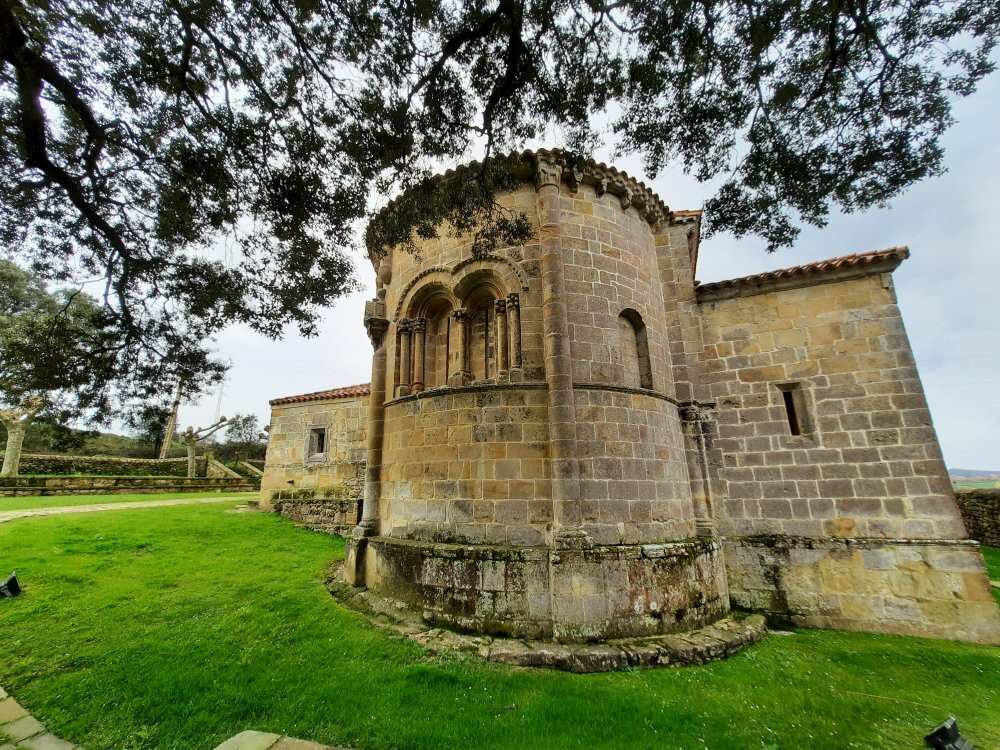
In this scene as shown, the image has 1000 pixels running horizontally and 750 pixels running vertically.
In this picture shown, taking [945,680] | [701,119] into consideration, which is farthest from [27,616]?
[945,680]

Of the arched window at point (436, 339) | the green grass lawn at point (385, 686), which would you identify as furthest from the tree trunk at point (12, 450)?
the arched window at point (436, 339)

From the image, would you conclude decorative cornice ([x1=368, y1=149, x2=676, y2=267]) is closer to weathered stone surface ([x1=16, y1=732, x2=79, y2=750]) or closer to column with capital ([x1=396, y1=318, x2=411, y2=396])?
column with capital ([x1=396, y1=318, x2=411, y2=396])

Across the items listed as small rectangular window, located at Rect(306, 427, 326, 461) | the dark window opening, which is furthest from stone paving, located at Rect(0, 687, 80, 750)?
small rectangular window, located at Rect(306, 427, 326, 461)

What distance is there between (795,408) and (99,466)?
105 ft

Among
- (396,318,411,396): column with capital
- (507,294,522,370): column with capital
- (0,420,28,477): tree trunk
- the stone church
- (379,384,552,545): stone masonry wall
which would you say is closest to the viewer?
the stone church

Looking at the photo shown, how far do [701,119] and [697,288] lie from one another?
143 inches

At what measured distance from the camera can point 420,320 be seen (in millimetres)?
7688

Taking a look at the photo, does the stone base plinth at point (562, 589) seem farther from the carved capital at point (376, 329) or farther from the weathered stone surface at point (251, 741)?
the carved capital at point (376, 329)

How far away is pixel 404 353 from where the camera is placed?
304 inches

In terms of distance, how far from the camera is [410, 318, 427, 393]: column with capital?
741 centimetres

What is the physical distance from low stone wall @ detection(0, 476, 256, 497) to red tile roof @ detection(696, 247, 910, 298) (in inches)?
921

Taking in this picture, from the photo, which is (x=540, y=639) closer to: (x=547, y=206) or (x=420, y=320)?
(x=420, y=320)

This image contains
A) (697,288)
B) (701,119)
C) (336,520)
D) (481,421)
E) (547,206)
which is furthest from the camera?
(336,520)

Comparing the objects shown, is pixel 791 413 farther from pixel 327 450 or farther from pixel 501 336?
pixel 327 450
